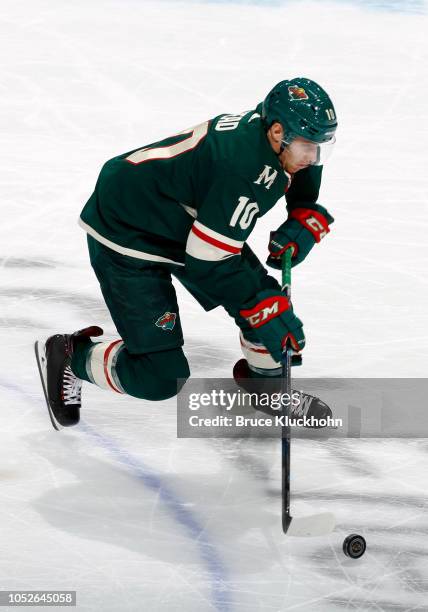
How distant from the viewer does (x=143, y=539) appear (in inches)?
110

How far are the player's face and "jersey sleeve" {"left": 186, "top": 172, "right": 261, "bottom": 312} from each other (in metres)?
0.15

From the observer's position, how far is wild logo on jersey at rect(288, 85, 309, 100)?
9.25 feet

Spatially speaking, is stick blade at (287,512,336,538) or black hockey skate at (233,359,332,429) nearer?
stick blade at (287,512,336,538)

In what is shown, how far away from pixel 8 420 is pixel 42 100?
10.5ft

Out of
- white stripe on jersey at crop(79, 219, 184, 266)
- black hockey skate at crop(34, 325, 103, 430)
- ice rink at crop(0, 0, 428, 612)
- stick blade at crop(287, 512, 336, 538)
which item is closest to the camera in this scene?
ice rink at crop(0, 0, 428, 612)

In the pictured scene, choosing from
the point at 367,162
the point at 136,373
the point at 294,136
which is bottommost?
the point at 367,162

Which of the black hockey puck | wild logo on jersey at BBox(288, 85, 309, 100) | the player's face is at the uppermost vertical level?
wild logo on jersey at BBox(288, 85, 309, 100)

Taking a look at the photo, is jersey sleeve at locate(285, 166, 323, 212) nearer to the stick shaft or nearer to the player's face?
the stick shaft

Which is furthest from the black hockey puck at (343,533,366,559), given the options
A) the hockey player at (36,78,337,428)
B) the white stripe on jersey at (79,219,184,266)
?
the white stripe on jersey at (79,219,184,266)

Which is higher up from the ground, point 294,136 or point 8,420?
point 294,136

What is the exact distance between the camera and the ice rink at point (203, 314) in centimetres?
266

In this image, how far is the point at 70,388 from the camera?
336cm

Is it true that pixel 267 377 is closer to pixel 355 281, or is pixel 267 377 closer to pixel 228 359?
pixel 228 359

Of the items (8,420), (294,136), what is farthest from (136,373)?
(294,136)
